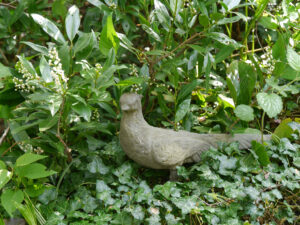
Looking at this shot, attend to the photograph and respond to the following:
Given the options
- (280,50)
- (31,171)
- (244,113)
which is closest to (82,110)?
(31,171)

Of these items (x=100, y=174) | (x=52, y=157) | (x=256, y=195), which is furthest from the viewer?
(x=52, y=157)

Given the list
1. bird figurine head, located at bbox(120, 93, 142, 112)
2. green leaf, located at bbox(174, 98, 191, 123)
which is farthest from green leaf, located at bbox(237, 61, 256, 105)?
bird figurine head, located at bbox(120, 93, 142, 112)

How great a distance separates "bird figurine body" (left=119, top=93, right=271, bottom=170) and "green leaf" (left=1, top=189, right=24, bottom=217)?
43 centimetres

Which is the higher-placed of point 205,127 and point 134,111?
point 134,111

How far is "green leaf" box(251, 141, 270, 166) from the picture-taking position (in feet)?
4.75

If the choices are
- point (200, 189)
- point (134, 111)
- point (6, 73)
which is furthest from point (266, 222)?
point (6, 73)

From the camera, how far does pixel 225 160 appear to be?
1.46 meters

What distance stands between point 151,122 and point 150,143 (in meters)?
0.36

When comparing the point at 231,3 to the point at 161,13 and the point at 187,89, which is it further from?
the point at 187,89

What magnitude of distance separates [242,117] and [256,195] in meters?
0.30

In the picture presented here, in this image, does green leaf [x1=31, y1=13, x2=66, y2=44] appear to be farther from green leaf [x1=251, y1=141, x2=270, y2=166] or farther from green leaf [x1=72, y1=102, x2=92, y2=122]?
green leaf [x1=251, y1=141, x2=270, y2=166]

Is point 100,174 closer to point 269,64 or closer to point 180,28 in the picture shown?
point 180,28

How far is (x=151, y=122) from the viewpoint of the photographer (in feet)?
5.84

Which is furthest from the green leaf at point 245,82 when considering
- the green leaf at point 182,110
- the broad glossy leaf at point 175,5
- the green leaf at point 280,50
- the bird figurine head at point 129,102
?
the bird figurine head at point 129,102
